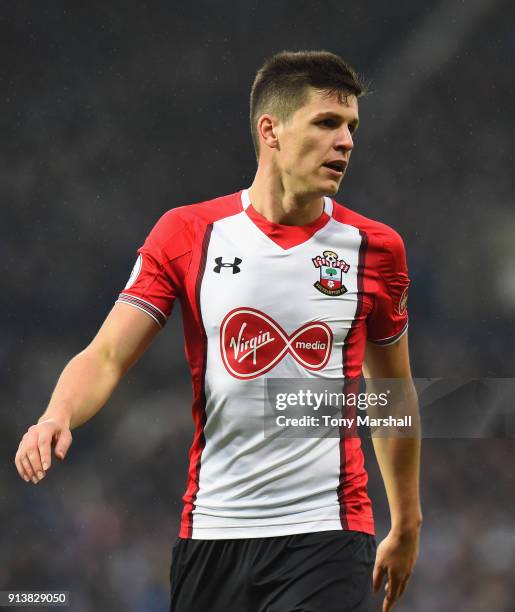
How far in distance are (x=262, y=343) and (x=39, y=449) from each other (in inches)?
Result: 36.3

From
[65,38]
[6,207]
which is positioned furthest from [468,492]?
[65,38]

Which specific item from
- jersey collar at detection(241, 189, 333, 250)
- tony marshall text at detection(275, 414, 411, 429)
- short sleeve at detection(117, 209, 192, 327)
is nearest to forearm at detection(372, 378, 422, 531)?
tony marshall text at detection(275, 414, 411, 429)

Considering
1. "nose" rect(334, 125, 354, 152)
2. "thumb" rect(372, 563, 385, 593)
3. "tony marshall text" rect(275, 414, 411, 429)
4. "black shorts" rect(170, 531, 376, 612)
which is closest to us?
"black shorts" rect(170, 531, 376, 612)

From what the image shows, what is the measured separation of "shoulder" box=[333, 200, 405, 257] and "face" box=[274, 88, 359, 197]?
0.67ft


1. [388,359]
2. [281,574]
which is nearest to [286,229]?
[388,359]

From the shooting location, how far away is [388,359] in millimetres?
3639

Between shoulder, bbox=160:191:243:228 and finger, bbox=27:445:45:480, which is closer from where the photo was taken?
finger, bbox=27:445:45:480

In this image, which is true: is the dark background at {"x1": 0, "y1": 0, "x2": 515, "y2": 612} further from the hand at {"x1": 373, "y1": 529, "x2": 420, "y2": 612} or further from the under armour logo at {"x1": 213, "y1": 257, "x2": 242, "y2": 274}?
the under armour logo at {"x1": 213, "y1": 257, "x2": 242, "y2": 274}

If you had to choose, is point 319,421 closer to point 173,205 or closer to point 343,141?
point 343,141

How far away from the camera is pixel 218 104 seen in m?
9.38

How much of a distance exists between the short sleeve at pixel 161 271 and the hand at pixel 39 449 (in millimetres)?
663

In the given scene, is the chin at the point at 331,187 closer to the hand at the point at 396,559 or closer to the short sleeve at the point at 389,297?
the short sleeve at the point at 389,297

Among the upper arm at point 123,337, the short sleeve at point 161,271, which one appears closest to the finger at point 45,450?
the upper arm at point 123,337

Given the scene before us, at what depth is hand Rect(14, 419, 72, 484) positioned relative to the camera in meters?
2.62
